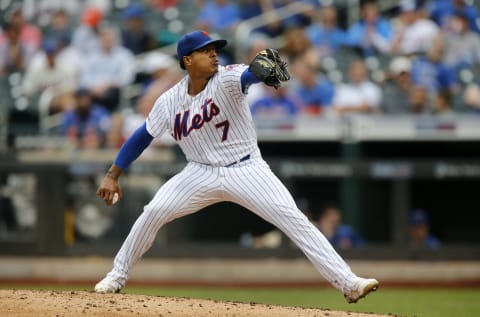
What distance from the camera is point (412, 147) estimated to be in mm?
11305

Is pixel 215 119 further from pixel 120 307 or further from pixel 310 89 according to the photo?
pixel 310 89

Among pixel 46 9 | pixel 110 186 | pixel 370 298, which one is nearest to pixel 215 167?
pixel 110 186

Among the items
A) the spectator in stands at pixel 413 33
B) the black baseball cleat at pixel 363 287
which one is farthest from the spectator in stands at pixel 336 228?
the black baseball cleat at pixel 363 287

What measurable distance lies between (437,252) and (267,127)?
91.1 inches

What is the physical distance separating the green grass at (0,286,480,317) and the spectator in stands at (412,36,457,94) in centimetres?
240

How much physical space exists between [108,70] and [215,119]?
6374mm

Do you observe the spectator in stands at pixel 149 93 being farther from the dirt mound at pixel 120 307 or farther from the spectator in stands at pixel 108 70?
the dirt mound at pixel 120 307

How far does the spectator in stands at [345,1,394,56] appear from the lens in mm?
12258

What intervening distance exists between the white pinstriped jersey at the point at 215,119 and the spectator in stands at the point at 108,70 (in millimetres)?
5713

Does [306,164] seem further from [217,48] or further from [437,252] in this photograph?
[217,48]

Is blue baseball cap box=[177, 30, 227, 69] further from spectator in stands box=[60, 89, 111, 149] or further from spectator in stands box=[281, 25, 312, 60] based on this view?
spectator in stands box=[281, 25, 312, 60]

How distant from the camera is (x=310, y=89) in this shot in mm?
11609

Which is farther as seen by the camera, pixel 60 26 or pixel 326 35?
pixel 60 26

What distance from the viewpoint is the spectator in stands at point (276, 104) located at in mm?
11422
